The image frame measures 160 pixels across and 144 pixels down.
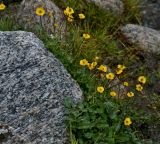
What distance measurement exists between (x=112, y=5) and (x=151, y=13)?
861 mm

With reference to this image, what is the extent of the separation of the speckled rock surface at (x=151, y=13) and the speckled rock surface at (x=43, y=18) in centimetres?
173

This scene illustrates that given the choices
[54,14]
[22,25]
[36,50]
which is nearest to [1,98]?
[36,50]

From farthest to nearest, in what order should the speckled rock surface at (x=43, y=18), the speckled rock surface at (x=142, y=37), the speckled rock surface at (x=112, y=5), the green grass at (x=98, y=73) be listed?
the speckled rock surface at (x=112, y=5) → the speckled rock surface at (x=142, y=37) → the speckled rock surface at (x=43, y=18) → the green grass at (x=98, y=73)

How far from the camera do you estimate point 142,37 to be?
6.34 meters

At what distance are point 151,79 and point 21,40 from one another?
196 cm

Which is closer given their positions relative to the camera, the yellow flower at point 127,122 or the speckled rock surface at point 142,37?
the yellow flower at point 127,122

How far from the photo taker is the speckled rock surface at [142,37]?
6262mm

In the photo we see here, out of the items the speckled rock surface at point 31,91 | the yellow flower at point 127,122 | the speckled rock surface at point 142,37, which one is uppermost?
the speckled rock surface at point 31,91

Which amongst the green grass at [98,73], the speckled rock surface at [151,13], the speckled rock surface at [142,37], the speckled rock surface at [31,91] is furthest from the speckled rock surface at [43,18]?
the speckled rock surface at [151,13]

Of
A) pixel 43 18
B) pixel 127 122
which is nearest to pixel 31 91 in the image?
pixel 127 122

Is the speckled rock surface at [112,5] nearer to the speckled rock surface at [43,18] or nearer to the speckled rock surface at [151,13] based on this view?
the speckled rock surface at [151,13]

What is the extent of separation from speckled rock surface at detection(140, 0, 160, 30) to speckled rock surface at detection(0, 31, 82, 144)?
2.87 meters

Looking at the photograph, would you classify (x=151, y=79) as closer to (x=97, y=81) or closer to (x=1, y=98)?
(x=97, y=81)

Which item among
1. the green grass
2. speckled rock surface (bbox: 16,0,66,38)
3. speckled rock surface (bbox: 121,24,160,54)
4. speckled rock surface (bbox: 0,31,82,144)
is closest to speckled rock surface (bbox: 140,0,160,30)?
the green grass
